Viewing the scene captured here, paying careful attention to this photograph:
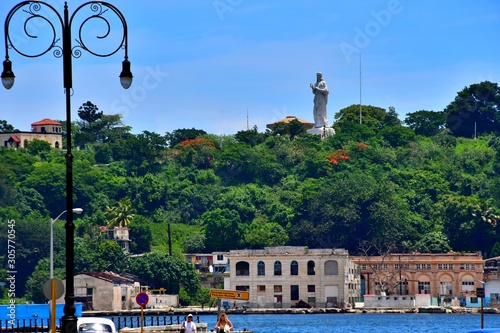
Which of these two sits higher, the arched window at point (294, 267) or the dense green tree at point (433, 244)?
the dense green tree at point (433, 244)

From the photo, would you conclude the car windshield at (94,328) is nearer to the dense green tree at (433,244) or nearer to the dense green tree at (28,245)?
the dense green tree at (28,245)

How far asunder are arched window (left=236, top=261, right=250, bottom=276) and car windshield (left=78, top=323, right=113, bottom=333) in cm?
10439

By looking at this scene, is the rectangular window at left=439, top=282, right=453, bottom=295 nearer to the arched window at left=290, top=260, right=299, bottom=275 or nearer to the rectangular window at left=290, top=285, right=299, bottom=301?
the rectangular window at left=290, top=285, right=299, bottom=301

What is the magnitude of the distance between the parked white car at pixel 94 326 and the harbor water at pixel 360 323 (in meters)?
46.0

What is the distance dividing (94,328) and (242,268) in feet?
346

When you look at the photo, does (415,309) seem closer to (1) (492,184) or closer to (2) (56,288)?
(1) (492,184)

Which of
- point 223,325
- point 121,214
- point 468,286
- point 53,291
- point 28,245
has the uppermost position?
point 121,214

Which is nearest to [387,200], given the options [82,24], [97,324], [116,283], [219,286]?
[219,286]

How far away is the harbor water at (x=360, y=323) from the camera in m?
99.1

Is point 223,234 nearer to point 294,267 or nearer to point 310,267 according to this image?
point 294,267

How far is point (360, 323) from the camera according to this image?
116 metres

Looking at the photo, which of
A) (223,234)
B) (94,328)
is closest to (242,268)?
(223,234)

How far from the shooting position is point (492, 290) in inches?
5822

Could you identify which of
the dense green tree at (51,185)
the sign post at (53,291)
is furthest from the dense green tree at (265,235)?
the sign post at (53,291)
